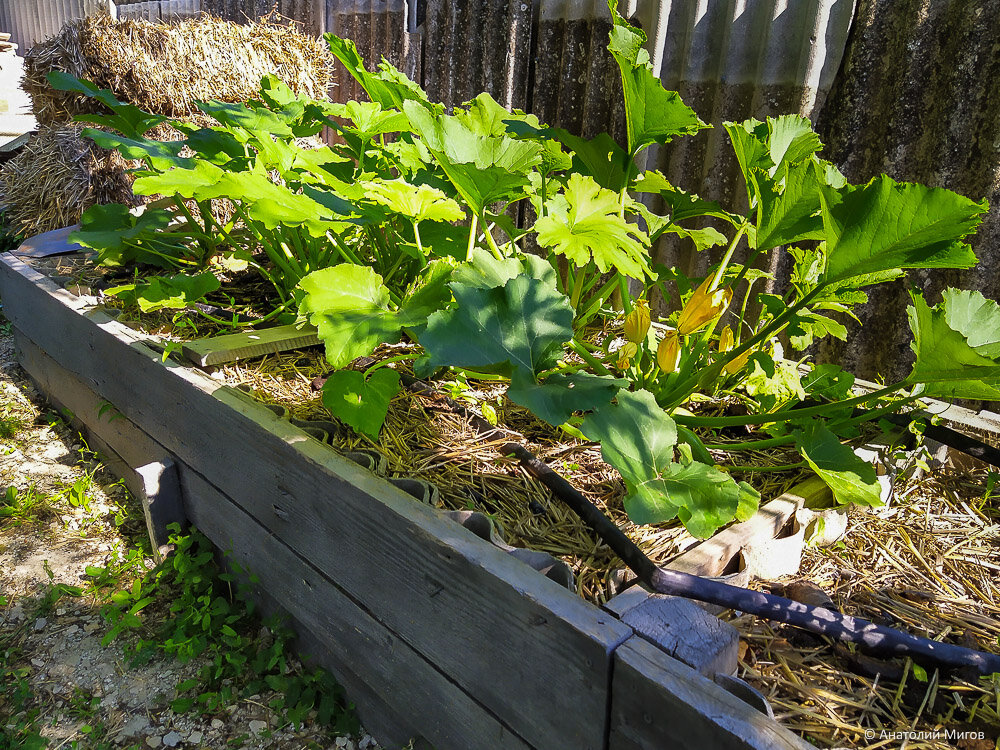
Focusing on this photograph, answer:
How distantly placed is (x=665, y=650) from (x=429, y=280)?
32.1 inches

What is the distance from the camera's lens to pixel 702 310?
131 cm

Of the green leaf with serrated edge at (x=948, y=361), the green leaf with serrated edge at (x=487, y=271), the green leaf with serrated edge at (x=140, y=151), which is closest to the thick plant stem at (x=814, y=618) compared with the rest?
the green leaf with serrated edge at (x=948, y=361)

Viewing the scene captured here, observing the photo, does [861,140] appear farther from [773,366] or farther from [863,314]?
[773,366]

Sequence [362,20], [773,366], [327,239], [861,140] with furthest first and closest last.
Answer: [362,20] → [861,140] → [327,239] → [773,366]

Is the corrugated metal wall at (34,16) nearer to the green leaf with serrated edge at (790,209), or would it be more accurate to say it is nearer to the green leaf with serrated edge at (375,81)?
the green leaf with serrated edge at (375,81)

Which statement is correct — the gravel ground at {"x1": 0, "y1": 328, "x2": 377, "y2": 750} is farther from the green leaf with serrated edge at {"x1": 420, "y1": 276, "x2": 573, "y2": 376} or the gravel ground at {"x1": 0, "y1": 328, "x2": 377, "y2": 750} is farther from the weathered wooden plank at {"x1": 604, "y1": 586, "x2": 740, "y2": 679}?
the green leaf with serrated edge at {"x1": 420, "y1": 276, "x2": 573, "y2": 376}

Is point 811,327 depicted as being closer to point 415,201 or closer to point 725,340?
point 725,340

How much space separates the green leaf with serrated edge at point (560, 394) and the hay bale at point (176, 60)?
2928 millimetres

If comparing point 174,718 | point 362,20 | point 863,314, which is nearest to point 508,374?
point 174,718

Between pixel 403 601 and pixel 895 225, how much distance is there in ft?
3.22

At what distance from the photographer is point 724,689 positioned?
0.80 metres

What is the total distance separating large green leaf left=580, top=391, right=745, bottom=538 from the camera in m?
0.95

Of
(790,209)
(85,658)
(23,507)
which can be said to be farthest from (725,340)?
(23,507)

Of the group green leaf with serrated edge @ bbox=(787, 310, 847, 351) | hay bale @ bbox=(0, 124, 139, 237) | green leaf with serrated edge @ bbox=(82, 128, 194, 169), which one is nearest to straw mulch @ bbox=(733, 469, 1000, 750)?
green leaf with serrated edge @ bbox=(787, 310, 847, 351)
